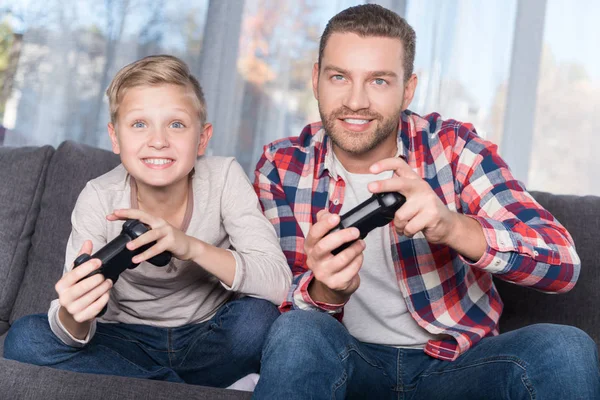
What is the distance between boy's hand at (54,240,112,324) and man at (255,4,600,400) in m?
0.30

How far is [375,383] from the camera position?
4.53 feet

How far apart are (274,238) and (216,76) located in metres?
1.24

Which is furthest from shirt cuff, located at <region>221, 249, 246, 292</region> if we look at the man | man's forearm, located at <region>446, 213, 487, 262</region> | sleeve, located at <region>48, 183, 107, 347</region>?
man's forearm, located at <region>446, 213, 487, 262</region>

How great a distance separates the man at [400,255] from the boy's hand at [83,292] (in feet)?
0.99

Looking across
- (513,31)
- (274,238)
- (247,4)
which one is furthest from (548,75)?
(274,238)

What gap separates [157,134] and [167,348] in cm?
44

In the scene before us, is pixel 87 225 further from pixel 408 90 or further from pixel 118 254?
pixel 408 90

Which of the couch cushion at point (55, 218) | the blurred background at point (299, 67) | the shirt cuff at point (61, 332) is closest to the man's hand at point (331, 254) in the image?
the shirt cuff at point (61, 332)

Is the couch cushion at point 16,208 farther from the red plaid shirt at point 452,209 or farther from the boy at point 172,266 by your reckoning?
the red plaid shirt at point 452,209

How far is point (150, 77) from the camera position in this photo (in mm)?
1561

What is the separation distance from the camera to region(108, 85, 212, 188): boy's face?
1.53m

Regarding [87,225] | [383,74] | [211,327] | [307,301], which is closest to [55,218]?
[87,225]

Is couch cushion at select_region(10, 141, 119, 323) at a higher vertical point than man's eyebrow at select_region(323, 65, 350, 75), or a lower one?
lower

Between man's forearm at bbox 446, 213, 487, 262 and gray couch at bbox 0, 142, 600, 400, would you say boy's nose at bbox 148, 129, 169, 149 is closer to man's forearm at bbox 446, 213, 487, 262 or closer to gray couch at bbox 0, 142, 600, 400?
gray couch at bbox 0, 142, 600, 400
